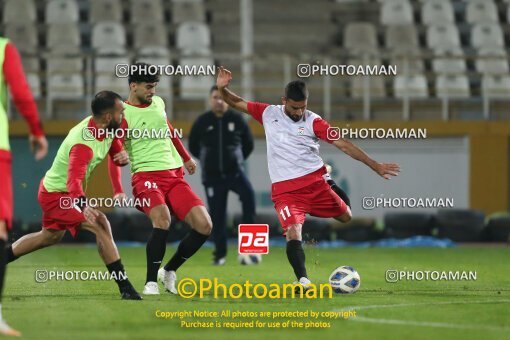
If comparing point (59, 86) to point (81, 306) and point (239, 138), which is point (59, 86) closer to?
point (239, 138)

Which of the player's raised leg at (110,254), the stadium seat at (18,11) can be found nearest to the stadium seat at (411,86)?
the stadium seat at (18,11)

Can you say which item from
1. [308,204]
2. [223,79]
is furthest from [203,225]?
[223,79]

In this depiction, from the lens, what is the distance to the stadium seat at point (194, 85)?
21141 mm

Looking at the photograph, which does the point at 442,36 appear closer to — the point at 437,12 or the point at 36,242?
the point at 437,12

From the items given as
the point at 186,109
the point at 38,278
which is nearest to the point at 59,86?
the point at 186,109

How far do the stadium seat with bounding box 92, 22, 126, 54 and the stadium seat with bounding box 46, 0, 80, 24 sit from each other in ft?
2.37

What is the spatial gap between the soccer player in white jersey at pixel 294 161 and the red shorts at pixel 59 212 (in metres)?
1.60

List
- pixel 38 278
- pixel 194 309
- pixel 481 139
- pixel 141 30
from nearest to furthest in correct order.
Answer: pixel 194 309 < pixel 38 278 < pixel 481 139 < pixel 141 30

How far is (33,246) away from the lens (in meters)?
10.5

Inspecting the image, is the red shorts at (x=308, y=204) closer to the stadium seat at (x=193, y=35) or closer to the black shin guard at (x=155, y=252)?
the black shin guard at (x=155, y=252)

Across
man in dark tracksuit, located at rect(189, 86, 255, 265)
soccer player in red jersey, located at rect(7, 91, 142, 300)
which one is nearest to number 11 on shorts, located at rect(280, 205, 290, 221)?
soccer player in red jersey, located at rect(7, 91, 142, 300)

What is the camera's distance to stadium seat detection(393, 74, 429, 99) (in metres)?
21.2

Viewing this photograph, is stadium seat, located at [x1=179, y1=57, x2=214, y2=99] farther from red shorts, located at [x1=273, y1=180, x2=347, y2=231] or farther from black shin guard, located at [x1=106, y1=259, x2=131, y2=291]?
black shin guard, located at [x1=106, y1=259, x2=131, y2=291]

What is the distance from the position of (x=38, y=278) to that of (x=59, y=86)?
31.8ft
